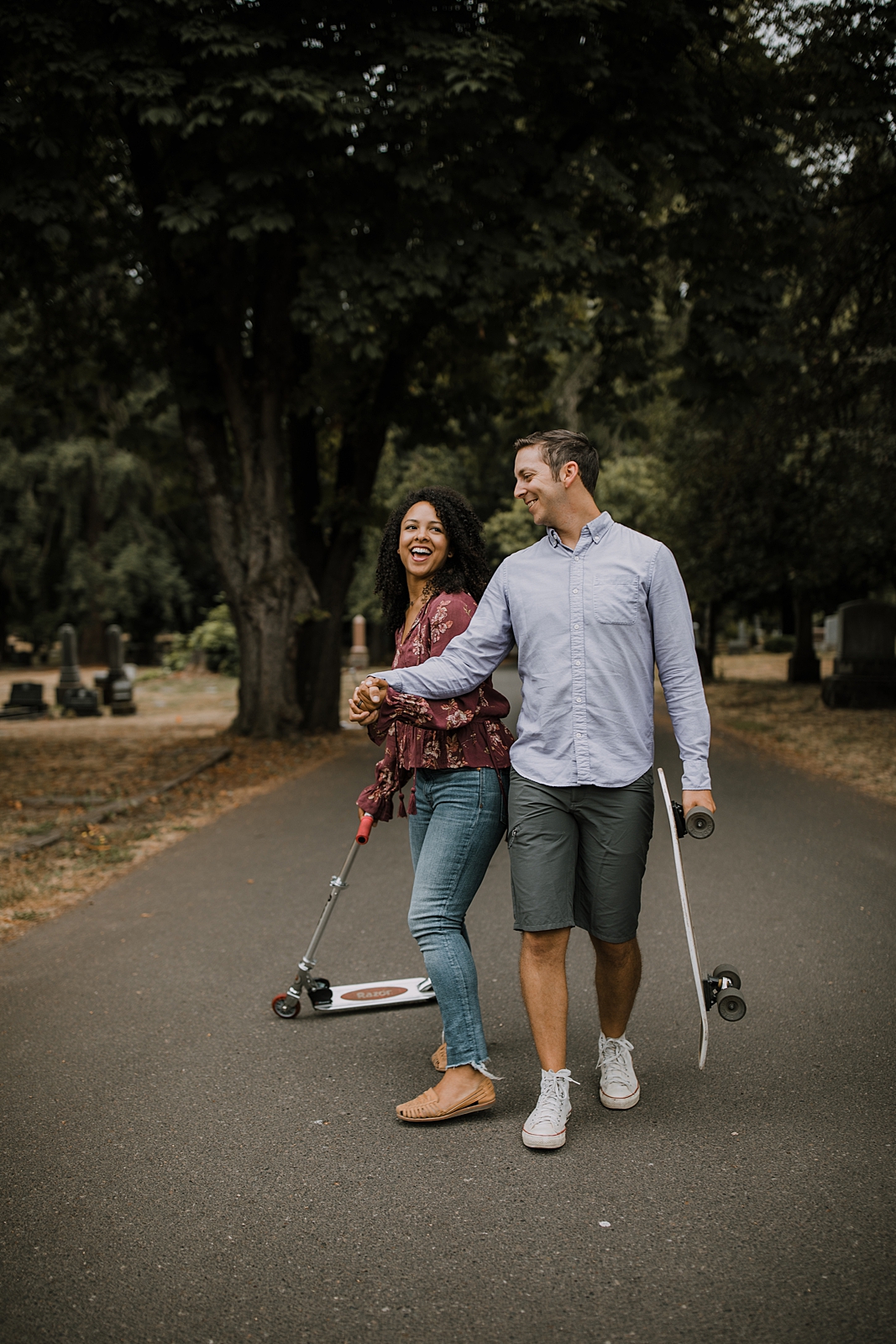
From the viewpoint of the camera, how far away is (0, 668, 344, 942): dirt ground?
7.04 m

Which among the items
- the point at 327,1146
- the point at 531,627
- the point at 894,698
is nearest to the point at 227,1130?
the point at 327,1146

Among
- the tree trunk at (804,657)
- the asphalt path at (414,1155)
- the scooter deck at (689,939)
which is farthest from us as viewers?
the tree trunk at (804,657)

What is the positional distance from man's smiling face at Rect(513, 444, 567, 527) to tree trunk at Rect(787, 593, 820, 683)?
2192cm

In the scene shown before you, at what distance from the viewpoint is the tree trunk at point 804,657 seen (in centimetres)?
2444

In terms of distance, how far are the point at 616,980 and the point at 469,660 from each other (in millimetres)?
1110

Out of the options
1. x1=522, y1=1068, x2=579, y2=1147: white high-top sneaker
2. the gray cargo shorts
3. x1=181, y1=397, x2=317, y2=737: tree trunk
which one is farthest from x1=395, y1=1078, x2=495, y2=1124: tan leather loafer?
x1=181, y1=397, x2=317, y2=737: tree trunk

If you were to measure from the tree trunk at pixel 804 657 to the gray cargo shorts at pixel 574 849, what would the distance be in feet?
72.0

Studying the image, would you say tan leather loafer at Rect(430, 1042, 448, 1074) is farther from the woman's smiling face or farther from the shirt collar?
the shirt collar

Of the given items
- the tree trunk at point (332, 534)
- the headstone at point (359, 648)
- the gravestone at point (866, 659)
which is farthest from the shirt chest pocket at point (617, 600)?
the headstone at point (359, 648)

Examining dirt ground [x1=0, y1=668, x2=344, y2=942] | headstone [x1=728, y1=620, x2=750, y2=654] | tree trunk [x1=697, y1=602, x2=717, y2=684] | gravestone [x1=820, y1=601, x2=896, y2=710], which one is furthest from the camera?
headstone [x1=728, y1=620, x2=750, y2=654]

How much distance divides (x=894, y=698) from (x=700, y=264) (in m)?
8.49

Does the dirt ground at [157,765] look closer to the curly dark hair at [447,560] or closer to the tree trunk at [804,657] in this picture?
the tree trunk at [804,657]

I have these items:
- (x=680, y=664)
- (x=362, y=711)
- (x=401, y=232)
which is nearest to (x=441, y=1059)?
(x=362, y=711)

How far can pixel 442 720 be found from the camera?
352 cm
